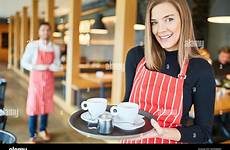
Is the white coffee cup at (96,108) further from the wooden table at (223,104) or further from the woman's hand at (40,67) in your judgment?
the wooden table at (223,104)

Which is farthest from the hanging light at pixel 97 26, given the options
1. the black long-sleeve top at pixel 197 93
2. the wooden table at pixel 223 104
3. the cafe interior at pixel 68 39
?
the wooden table at pixel 223 104

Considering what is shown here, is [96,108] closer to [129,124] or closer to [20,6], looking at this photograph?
[129,124]

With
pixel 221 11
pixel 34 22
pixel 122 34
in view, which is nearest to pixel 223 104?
pixel 221 11

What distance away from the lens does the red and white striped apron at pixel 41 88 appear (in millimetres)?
960

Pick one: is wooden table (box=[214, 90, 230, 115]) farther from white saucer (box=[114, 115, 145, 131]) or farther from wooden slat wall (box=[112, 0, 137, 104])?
white saucer (box=[114, 115, 145, 131])

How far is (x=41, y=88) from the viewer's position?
1.01 metres

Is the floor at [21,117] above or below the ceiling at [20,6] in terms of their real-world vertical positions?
below

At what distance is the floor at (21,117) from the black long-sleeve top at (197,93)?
35 cm

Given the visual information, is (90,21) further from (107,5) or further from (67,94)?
(67,94)

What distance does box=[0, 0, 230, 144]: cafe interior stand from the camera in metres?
0.89

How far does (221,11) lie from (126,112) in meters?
0.56

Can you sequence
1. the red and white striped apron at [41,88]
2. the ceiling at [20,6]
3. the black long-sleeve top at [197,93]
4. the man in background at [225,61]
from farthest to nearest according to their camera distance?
the man in background at [225,61], the red and white striped apron at [41,88], the ceiling at [20,6], the black long-sleeve top at [197,93]

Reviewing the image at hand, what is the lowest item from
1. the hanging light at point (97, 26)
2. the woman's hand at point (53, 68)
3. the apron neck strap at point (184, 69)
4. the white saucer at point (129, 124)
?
the white saucer at point (129, 124)

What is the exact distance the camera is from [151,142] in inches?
33.2
